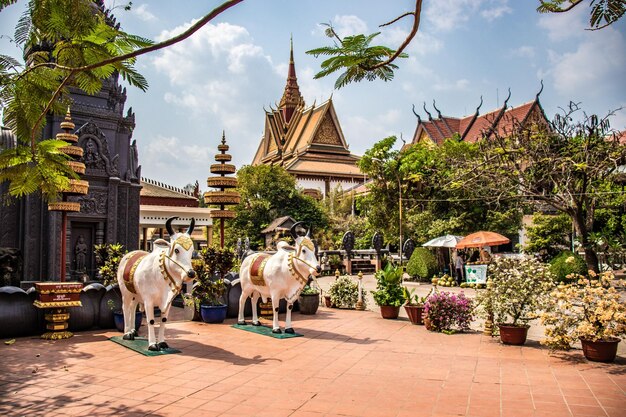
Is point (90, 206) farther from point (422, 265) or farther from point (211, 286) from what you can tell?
point (422, 265)

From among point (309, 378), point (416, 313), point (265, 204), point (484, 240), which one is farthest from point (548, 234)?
point (309, 378)

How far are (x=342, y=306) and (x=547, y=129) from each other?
1193cm

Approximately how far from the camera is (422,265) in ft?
70.8

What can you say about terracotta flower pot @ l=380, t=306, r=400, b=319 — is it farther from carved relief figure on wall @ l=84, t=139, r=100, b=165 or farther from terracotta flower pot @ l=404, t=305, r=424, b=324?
carved relief figure on wall @ l=84, t=139, r=100, b=165

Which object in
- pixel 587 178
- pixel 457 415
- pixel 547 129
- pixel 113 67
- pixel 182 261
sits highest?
pixel 547 129

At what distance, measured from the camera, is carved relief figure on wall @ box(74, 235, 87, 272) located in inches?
624

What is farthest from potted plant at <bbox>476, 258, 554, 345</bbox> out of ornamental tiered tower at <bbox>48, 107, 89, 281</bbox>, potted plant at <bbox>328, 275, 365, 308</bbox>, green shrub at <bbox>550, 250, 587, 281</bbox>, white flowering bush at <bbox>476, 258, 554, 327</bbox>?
green shrub at <bbox>550, 250, 587, 281</bbox>

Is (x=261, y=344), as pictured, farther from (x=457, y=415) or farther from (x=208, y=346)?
(x=457, y=415)

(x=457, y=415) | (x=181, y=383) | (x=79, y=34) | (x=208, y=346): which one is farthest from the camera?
(x=208, y=346)

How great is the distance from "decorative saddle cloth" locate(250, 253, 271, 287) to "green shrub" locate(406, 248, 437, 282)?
1311cm

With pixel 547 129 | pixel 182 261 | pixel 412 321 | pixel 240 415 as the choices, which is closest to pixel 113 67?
pixel 240 415

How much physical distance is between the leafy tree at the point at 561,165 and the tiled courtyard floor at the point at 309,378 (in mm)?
10792

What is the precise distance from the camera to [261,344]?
8.40 meters

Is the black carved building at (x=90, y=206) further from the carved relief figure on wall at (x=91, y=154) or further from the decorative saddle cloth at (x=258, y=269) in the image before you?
the decorative saddle cloth at (x=258, y=269)
